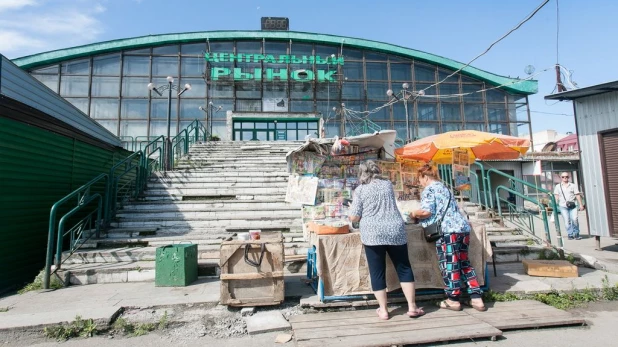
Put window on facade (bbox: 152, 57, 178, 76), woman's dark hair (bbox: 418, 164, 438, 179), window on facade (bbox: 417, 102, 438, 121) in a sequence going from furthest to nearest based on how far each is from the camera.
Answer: window on facade (bbox: 417, 102, 438, 121)
window on facade (bbox: 152, 57, 178, 76)
woman's dark hair (bbox: 418, 164, 438, 179)

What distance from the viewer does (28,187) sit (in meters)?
6.65

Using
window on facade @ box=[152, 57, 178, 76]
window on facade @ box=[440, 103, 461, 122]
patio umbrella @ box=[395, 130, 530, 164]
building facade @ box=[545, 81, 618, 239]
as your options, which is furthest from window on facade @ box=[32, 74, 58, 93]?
building facade @ box=[545, 81, 618, 239]

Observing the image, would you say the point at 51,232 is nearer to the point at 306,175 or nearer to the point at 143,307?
the point at 143,307

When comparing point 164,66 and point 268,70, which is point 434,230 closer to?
point 268,70

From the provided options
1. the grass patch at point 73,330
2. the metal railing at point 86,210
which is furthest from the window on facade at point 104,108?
the grass patch at point 73,330

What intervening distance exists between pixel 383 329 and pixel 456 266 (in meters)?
1.33

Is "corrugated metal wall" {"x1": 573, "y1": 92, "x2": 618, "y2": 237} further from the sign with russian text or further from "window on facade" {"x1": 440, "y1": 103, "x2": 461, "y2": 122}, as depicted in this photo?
"window on facade" {"x1": 440, "y1": 103, "x2": 461, "y2": 122}

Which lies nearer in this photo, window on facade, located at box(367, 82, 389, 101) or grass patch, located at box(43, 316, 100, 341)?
grass patch, located at box(43, 316, 100, 341)

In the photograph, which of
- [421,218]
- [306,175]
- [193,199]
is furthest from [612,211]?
[193,199]

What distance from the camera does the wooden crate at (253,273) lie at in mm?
4324

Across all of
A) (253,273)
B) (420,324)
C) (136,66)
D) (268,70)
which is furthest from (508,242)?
(136,66)

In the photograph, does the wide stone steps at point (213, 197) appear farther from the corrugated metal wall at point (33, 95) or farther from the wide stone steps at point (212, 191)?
the corrugated metal wall at point (33, 95)

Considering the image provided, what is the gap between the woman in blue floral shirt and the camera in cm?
423

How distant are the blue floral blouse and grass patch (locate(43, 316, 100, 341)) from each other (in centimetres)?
438
